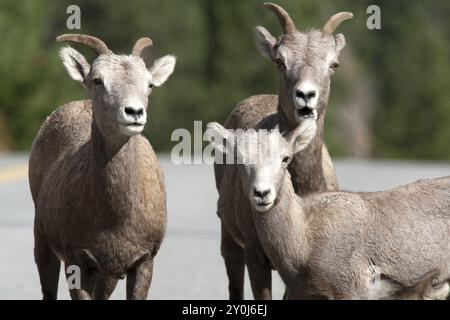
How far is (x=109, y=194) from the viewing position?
9.57 m

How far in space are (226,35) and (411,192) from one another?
46585 millimetres

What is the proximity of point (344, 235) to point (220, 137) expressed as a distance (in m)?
1.04

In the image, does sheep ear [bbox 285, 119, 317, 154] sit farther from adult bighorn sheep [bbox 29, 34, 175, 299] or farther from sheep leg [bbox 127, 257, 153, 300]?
sheep leg [bbox 127, 257, 153, 300]

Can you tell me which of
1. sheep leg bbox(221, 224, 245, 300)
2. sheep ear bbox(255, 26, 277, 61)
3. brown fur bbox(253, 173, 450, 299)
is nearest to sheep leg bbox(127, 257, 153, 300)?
brown fur bbox(253, 173, 450, 299)

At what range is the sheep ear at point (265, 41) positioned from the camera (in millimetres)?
10609

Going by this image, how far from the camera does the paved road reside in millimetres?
12562

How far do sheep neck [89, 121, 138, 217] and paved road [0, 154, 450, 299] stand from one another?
2340 mm

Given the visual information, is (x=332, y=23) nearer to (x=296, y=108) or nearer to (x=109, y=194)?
(x=296, y=108)

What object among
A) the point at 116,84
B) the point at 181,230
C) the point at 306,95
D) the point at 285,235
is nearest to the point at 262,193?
the point at 285,235

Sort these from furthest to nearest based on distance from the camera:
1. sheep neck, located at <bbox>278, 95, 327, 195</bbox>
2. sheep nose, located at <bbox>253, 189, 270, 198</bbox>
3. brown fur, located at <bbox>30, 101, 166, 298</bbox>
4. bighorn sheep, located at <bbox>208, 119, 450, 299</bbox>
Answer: sheep neck, located at <bbox>278, 95, 327, 195</bbox>
brown fur, located at <bbox>30, 101, 166, 298</bbox>
bighorn sheep, located at <bbox>208, 119, 450, 299</bbox>
sheep nose, located at <bbox>253, 189, 270, 198</bbox>

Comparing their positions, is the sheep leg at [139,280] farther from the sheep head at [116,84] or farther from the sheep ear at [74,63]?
the sheep ear at [74,63]

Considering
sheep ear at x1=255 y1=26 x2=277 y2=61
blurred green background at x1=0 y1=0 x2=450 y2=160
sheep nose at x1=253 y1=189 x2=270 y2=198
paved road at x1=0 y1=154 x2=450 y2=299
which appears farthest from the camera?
blurred green background at x1=0 y1=0 x2=450 y2=160
